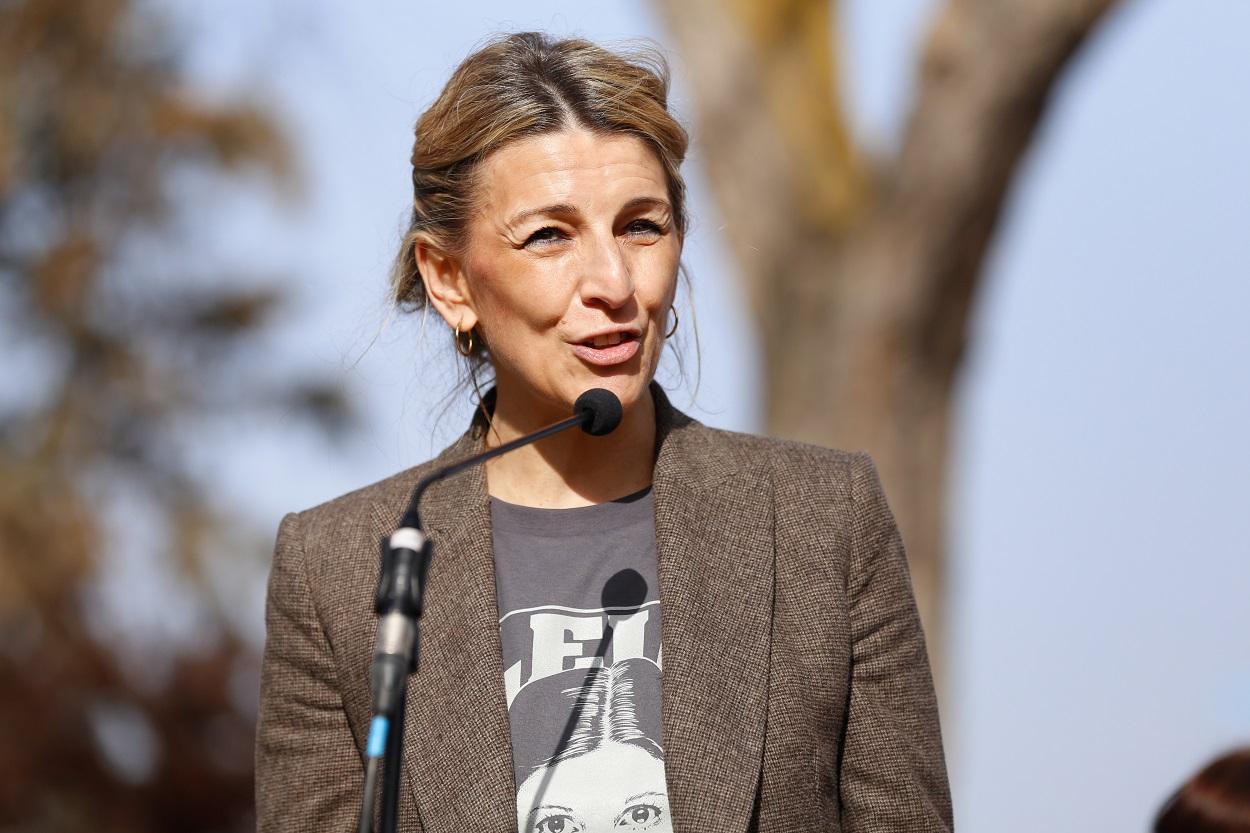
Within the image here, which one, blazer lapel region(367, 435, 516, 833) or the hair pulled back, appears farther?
the hair pulled back

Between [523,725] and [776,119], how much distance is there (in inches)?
166

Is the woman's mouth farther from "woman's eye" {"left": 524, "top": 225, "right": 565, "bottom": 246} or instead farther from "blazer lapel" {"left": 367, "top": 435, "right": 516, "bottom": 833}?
"blazer lapel" {"left": 367, "top": 435, "right": 516, "bottom": 833}

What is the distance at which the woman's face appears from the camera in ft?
8.48

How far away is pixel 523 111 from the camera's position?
106 inches

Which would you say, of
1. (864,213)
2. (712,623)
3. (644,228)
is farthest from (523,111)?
(864,213)

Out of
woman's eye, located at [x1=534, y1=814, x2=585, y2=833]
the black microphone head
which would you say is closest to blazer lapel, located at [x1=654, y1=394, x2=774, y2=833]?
woman's eye, located at [x1=534, y1=814, x2=585, y2=833]

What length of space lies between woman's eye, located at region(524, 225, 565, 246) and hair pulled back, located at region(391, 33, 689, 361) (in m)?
0.14

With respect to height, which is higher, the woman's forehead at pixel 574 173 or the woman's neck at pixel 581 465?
the woman's forehead at pixel 574 173

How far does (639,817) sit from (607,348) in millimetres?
604

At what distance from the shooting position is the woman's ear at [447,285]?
9.24ft

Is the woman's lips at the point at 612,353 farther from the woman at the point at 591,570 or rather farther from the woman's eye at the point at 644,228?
the woman's eye at the point at 644,228

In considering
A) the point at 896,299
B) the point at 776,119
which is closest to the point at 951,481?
the point at 896,299

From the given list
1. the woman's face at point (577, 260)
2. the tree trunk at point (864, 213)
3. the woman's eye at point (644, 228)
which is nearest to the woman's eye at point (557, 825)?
the woman's face at point (577, 260)

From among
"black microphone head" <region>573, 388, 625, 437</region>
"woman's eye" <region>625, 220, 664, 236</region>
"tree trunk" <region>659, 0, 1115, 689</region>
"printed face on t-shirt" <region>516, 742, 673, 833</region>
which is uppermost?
"tree trunk" <region>659, 0, 1115, 689</region>
